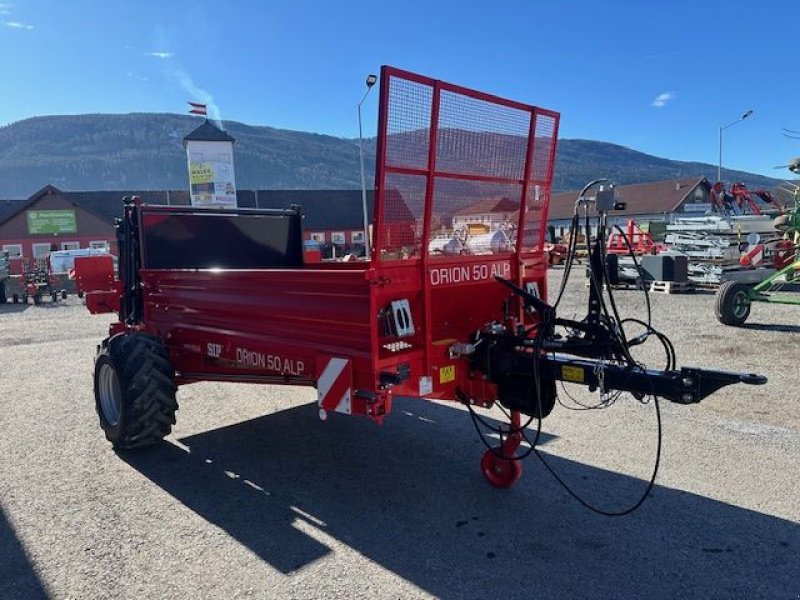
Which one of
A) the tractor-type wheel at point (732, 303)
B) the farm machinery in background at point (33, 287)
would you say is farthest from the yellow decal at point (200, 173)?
the tractor-type wheel at point (732, 303)

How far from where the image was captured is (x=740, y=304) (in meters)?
10.1

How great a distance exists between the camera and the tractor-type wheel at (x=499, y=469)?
160 inches

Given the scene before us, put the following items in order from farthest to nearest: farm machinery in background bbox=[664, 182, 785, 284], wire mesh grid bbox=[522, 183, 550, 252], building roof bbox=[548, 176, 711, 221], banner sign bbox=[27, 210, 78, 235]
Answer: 1. building roof bbox=[548, 176, 711, 221]
2. banner sign bbox=[27, 210, 78, 235]
3. farm machinery in background bbox=[664, 182, 785, 284]
4. wire mesh grid bbox=[522, 183, 550, 252]

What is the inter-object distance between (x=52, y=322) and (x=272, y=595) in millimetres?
14418

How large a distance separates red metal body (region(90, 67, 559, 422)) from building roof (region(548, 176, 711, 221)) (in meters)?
47.3

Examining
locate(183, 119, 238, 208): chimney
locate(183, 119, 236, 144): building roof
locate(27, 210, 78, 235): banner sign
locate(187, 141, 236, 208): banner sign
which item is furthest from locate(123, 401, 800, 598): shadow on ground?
locate(27, 210, 78, 235): banner sign

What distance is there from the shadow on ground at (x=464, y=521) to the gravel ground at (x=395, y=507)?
14 mm

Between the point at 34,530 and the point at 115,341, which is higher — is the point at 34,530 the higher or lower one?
the lower one

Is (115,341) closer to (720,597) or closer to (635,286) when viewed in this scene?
(720,597)

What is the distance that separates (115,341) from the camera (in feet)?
16.4

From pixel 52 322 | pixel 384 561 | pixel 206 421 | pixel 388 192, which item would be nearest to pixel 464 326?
pixel 388 192

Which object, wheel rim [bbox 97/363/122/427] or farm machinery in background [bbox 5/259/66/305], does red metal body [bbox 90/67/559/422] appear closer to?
wheel rim [bbox 97/363/122/427]

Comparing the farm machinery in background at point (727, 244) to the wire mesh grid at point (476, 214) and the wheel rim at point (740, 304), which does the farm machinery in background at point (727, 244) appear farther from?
the wire mesh grid at point (476, 214)

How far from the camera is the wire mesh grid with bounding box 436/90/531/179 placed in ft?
11.7
